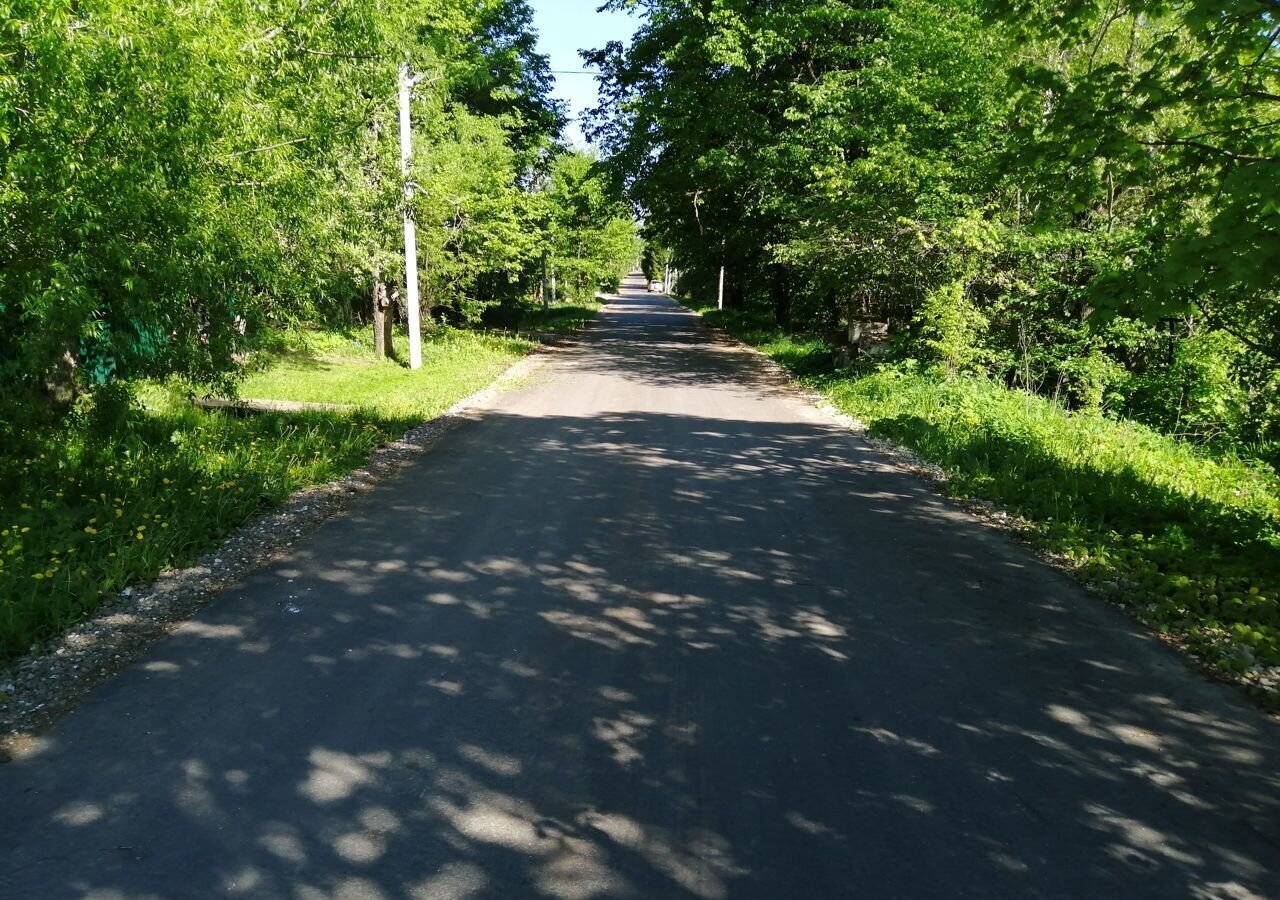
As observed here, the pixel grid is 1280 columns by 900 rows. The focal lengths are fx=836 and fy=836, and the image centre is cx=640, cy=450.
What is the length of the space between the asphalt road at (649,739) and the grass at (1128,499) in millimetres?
533

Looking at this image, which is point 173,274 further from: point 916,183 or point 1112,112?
point 916,183

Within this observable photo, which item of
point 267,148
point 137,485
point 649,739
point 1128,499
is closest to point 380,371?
point 267,148

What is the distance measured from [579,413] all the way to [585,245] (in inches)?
1246

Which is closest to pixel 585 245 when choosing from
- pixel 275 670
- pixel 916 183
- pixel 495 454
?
pixel 916 183

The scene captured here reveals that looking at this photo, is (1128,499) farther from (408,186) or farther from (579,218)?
(579,218)

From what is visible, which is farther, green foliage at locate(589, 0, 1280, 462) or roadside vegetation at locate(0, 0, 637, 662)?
green foliage at locate(589, 0, 1280, 462)

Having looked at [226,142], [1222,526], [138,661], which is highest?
[226,142]

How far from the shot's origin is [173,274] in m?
6.59

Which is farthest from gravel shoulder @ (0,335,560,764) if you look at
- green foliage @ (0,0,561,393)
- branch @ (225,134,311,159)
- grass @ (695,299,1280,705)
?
grass @ (695,299,1280,705)

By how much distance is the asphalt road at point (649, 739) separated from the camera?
3.09 metres

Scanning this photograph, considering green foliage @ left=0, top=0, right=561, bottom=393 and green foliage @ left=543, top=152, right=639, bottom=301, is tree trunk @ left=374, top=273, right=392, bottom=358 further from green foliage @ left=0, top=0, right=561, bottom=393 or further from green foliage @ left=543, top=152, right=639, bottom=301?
green foliage @ left=0, top=0, right=561, bottom=393

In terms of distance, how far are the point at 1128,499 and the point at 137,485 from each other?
29.0 feet

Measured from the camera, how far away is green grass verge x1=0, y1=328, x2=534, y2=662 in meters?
5.43

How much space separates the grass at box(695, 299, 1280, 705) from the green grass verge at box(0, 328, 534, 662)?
6849mm
